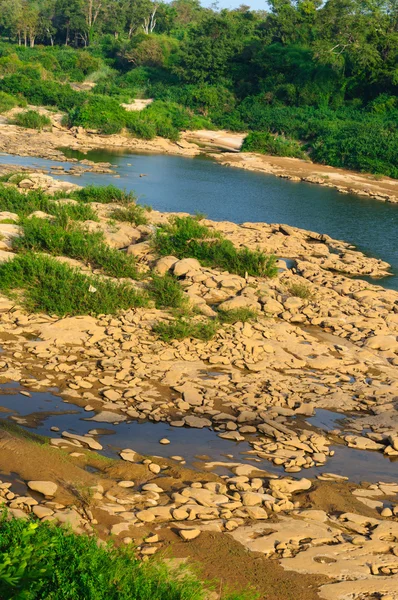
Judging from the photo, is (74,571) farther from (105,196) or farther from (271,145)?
(271,145)

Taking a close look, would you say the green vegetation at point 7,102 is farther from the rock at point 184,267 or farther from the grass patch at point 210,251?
the rock at point 184,267

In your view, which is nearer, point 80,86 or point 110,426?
point 110,426

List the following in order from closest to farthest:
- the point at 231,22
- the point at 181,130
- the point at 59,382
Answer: the point at 59,382, the point at 181,130, the point at 231,22

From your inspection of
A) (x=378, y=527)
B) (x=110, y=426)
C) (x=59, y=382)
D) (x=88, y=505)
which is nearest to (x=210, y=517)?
(x=88, y=505)

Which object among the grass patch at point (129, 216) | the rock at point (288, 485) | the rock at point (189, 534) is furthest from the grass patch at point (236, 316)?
the grass patch at point (129, 216)

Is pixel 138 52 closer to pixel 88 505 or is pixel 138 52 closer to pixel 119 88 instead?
pixel 119 88

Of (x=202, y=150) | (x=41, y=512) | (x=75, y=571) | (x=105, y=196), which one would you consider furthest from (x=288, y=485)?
(x=202, y=150)
